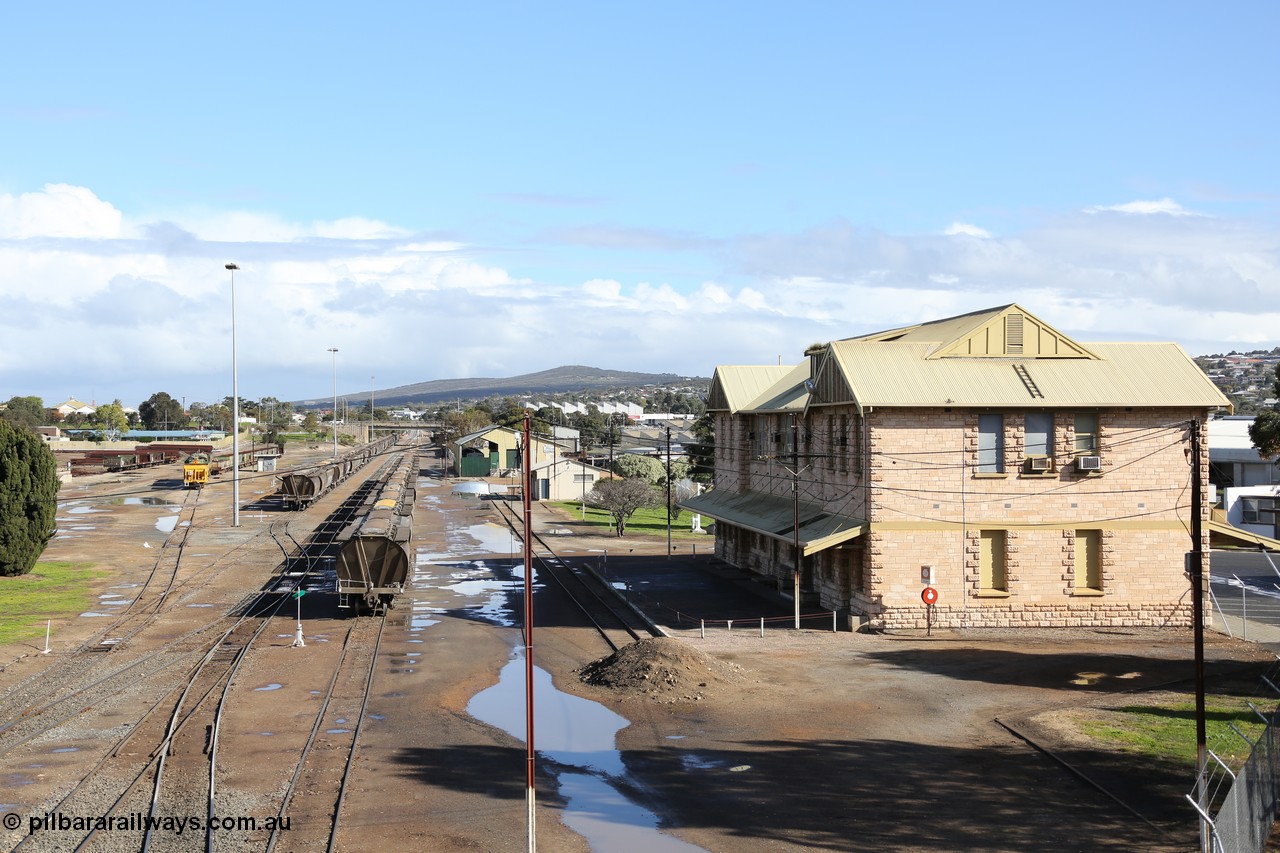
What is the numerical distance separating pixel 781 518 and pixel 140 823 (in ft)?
92.5

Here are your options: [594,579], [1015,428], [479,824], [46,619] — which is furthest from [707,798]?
[594,579]

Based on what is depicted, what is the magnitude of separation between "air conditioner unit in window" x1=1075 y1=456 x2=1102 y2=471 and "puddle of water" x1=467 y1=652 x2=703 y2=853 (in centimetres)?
1835

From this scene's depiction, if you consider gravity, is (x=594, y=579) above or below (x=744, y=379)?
below

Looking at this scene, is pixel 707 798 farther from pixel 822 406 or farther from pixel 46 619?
pixel 46 619

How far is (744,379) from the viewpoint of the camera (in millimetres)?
55188

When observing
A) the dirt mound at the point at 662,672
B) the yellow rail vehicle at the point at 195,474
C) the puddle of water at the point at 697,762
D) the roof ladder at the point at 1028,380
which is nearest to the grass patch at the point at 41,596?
the dirt mound at the point at 662,672

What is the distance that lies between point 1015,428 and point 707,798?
21167mm

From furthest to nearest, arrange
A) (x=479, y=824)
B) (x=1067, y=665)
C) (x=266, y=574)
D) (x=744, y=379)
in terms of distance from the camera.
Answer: (x=744, y=379) → (x=266, y=574) → (x=1067, y=665) → (x=479, y=824)

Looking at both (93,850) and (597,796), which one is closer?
(93,850)

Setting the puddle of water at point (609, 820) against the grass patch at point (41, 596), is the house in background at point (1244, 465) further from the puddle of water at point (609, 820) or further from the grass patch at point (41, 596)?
the grass patch at point (41, 596)

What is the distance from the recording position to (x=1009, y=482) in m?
36.5

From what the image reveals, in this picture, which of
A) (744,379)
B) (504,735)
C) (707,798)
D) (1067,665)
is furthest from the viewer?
(744,379)

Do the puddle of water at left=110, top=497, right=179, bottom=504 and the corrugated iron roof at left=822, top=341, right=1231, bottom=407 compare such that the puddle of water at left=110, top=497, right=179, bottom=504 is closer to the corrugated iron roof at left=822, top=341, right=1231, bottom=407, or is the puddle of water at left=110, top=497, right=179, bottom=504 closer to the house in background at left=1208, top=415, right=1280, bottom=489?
the corrugated iron roof at left=822, top=341, right=1231, bottom=407

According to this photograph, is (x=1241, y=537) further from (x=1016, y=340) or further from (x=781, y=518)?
(x=781, y=518)
